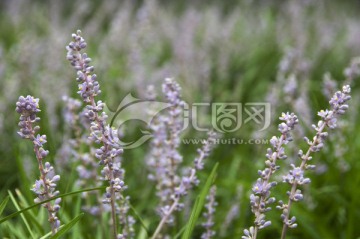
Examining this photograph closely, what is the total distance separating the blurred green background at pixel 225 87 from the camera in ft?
14.2

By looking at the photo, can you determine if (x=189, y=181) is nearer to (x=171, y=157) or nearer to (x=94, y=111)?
(x=171, y=157)

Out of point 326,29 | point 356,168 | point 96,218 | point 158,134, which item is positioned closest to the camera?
point 158,134

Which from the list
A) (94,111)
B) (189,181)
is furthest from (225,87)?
(94,111)

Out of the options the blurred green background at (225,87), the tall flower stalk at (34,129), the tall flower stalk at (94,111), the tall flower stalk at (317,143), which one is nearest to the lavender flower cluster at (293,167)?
the tall flower stalk at (317,143)

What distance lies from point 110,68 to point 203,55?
1.29 metres

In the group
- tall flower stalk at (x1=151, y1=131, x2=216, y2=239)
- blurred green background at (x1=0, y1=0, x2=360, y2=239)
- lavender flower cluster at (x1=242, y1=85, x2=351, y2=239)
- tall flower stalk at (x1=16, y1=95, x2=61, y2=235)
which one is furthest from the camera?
blurred green background at (x1=0, y1=0, x2=360, y2=239)

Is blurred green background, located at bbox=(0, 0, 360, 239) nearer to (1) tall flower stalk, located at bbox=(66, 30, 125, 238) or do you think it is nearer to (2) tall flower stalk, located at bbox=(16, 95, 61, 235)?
(2) tall flower stalk, located at bbox=(16, 95, 61, 235)

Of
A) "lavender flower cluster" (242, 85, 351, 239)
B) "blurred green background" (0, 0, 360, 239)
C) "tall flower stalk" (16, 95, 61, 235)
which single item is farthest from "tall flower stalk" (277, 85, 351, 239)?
"blurred green background" (0, 0, 360, 239)

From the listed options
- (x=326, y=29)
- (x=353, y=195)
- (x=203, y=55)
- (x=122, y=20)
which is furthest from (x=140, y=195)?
(x=326, y=29)

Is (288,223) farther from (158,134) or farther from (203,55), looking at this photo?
(203,55)

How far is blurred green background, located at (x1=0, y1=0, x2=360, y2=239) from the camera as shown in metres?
4.32

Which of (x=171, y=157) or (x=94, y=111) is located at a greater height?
(x=94, y=111)

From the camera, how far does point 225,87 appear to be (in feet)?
26.1

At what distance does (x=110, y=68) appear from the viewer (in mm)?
7707
